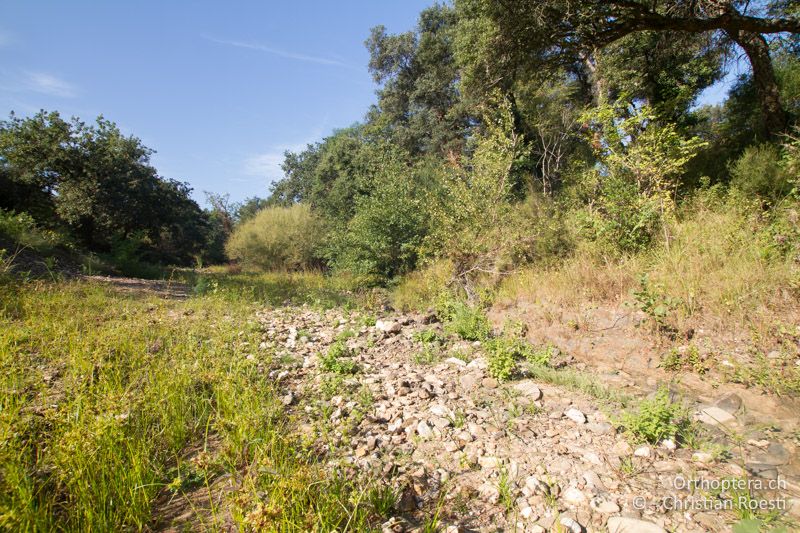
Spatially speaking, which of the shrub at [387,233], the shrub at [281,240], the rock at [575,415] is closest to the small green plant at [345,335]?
the rock at [575,415]

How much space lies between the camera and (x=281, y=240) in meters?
16.5

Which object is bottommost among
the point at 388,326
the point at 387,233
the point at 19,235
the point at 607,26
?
the point at 388,326

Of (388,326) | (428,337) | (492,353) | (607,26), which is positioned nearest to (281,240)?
(388,326)

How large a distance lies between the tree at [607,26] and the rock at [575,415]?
19.6 feet

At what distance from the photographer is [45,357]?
128 inches

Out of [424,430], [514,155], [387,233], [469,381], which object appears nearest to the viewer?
[424,430]

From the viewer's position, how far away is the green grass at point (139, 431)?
5.35 feet

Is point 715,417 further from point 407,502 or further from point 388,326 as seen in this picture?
point 388,326

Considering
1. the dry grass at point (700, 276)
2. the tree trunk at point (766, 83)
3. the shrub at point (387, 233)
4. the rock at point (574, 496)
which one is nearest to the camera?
the rock at point (574, 496)

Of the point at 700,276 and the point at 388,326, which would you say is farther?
the point at 388,326

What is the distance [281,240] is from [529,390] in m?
15.2

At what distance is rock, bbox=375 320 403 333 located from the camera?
487cm

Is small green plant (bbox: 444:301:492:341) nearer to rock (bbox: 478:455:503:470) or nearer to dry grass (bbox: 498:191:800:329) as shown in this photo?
dry grass (bbox: 498:191:800:329)

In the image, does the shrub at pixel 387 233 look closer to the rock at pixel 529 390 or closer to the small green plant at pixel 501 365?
the small green plant at pixel 501 365
